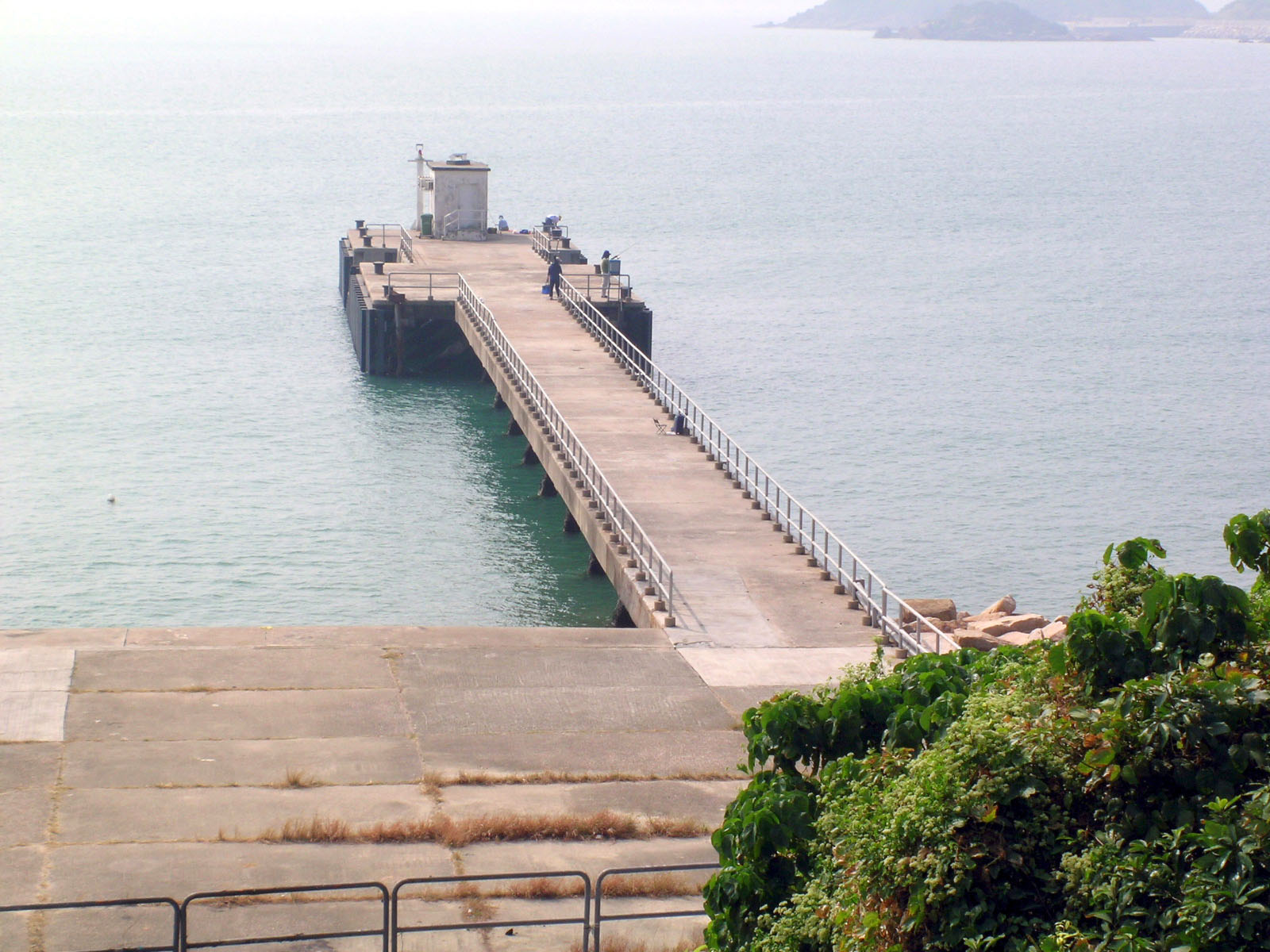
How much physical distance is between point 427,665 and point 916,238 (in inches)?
3032

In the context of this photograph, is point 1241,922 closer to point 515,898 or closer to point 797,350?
point 515,898

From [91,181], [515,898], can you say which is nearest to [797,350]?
[515,898]

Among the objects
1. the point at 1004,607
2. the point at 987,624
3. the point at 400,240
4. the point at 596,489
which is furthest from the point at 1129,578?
the point at 400,240

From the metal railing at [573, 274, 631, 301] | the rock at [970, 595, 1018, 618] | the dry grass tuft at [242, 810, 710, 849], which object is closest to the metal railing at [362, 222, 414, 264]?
the metal railing at [573, 274, 631, 301]

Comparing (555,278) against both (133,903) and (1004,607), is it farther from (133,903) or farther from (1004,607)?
(133,903)

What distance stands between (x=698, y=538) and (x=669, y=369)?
29.0 m

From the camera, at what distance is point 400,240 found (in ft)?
213

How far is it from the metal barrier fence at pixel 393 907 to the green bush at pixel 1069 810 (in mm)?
2470

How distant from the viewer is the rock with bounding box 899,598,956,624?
1172 inches

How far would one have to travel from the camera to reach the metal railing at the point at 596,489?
2572cm

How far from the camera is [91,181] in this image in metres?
118

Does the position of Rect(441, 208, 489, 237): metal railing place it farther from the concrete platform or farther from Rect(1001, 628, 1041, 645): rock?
the concrete platform

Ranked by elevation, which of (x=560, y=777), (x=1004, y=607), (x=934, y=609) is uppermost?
(x=560, y=777)

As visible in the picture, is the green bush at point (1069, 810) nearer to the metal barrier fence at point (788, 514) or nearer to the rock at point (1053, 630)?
the metal barrier fence at point (788, 514)
